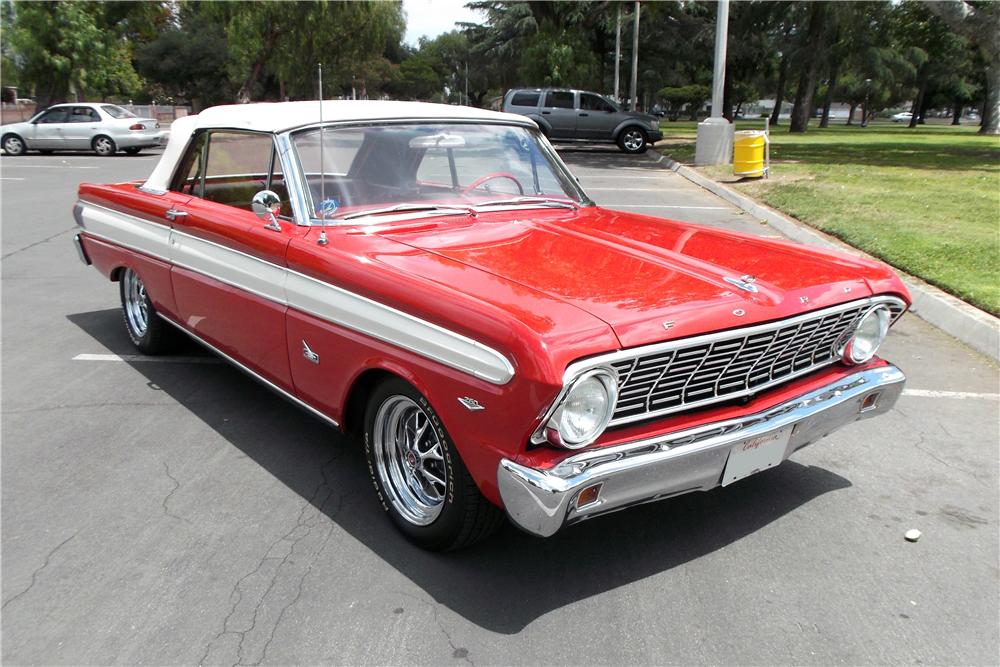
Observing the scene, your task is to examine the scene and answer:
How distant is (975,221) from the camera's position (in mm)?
10148

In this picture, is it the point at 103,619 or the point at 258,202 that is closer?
the point at 103,619

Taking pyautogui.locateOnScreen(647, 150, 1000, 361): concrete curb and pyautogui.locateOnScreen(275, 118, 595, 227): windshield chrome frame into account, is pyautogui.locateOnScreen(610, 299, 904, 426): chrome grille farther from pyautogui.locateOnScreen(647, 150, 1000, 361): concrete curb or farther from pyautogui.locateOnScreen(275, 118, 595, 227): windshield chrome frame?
pyautogui.locateOnScreen(647, 150, 1000, 361): concrete curb

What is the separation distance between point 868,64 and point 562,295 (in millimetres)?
45619

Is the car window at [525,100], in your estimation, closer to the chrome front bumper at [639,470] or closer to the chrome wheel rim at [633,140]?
the chrome wheel rim at [633,140]

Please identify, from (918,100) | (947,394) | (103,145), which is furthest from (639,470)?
(918,100)

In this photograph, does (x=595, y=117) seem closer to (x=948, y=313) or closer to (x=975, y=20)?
(x=975, y=20)

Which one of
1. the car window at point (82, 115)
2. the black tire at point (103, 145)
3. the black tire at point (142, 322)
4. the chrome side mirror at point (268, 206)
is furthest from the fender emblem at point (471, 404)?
the car window at point (82, 115)

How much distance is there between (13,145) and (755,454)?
25555 mm

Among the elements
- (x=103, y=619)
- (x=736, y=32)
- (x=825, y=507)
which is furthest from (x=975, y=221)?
(x=736, y=32)

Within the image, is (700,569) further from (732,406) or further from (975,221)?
(975,221)

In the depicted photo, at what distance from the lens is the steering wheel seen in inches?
172

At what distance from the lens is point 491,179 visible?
14.7 ft

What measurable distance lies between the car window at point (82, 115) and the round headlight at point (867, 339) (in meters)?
23.7

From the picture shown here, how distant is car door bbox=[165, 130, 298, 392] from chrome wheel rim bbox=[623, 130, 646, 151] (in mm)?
19964
